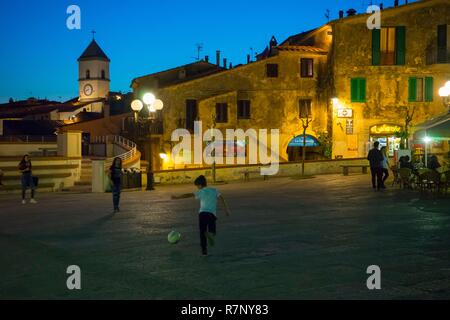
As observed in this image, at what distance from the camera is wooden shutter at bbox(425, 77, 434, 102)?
34.8m

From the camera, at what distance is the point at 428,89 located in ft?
114

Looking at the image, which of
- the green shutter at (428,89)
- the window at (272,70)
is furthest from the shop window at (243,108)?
the green shutter at (428,89)

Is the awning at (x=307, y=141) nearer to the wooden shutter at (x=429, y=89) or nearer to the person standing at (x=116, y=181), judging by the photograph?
the wooden shutter at (x=429, y=89)

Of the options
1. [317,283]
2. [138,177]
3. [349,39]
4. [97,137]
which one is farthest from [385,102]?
[317,283]

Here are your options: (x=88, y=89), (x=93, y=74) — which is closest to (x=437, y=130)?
(x=88, y=89)

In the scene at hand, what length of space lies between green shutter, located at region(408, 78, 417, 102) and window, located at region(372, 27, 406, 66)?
1.23 metres

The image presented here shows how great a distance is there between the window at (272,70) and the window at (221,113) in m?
3.49

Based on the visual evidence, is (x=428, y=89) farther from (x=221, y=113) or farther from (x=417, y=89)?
(x=221, y=113)

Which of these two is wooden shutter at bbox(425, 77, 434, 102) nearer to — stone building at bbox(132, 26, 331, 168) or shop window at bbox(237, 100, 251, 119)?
stone building at bbox(132, 26, 331, 168)

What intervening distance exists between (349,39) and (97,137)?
981 inches

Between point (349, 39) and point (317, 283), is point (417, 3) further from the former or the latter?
point (317, 283)

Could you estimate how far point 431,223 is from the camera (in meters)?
12.4

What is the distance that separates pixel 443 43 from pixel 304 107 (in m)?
9.19

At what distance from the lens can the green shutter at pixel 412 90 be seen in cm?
3472
